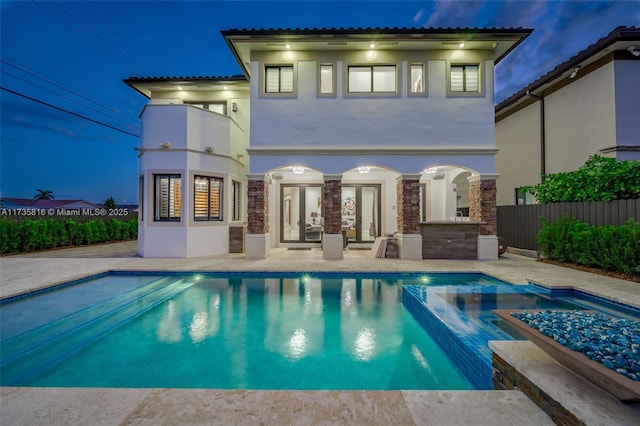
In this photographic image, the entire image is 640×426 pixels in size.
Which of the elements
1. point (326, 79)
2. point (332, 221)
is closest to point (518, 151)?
point (326, 79)

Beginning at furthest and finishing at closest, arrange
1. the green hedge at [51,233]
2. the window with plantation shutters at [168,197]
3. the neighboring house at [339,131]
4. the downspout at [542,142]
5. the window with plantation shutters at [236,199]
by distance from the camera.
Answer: the downspout at [542,142] → the window with plantation shutters at [236,199] → the green hedge at [51,233] → the window with plantation shutters at [168,197] → the neighboring house at [339,131]

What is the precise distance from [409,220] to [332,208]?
2611 millimetres

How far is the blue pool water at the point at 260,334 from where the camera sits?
3.35 meters

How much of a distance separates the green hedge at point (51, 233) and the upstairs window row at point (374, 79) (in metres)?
10.7

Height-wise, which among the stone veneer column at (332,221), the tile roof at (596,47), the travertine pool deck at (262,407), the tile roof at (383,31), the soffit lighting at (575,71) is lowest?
the travertine pool deck at (262,407)

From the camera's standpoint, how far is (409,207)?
977 cm

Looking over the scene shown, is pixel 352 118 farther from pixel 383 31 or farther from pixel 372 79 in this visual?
pixel 383 31

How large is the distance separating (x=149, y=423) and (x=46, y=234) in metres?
14.0

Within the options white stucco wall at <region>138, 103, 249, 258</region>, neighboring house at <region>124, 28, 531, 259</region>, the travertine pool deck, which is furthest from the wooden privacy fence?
white stucco wall at <region>138, 103, 249, 258</region>

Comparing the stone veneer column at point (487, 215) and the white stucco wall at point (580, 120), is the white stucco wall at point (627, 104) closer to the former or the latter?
the white stucco wall at point (580, 120)

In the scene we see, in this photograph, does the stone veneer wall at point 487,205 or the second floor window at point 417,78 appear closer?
the stone veneer wall at point 487,205

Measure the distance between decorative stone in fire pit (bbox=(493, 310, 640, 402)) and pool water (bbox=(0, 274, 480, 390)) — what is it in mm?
1169

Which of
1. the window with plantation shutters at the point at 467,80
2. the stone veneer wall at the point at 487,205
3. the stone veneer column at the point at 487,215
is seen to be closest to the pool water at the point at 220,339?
the stone veneer column at the point at 487,215

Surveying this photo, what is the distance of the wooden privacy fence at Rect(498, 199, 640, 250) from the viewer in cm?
738
